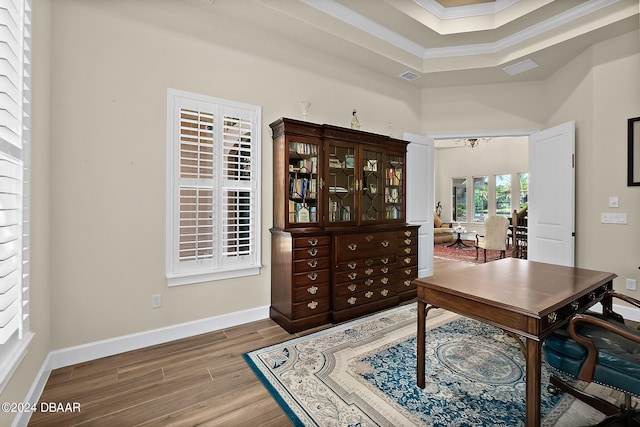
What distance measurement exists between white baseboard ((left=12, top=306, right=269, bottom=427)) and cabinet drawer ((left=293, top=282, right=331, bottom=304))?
22.7 inches

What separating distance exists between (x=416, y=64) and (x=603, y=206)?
2.95 metres

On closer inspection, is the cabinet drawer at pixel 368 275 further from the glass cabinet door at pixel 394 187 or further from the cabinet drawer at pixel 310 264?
the glass cabinet door at pixel 394 187

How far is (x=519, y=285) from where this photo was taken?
1.95 m

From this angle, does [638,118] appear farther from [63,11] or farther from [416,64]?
[63,11]

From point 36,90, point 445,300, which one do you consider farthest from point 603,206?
point 36,90

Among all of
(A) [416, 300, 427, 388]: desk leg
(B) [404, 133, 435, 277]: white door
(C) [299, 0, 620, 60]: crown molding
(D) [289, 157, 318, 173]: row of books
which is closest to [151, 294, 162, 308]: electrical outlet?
(D) [289, 157, 318, 173]: row of books

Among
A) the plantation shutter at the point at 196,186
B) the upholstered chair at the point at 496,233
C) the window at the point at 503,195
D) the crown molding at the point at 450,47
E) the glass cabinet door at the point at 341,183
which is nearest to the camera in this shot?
the plantation shutter at the point at 196,186

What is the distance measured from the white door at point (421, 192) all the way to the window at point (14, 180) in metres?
Answer: 4.16

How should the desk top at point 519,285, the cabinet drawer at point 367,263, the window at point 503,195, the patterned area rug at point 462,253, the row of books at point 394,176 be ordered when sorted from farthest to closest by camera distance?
the window at point 503,195, the patterned area rug at point 462,253, the row of books at point 394,176, the cabinet drawer at point 367,263, the desk top at point 519,285

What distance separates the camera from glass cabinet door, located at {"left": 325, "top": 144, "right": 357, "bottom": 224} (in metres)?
3.44

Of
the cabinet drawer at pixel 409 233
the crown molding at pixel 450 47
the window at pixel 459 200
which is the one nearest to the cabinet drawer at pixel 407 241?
the cabinet drawer at pixel 409 233

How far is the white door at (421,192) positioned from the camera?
15.1ft

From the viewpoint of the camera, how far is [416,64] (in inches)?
166

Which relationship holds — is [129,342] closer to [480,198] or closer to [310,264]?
[310,264]
